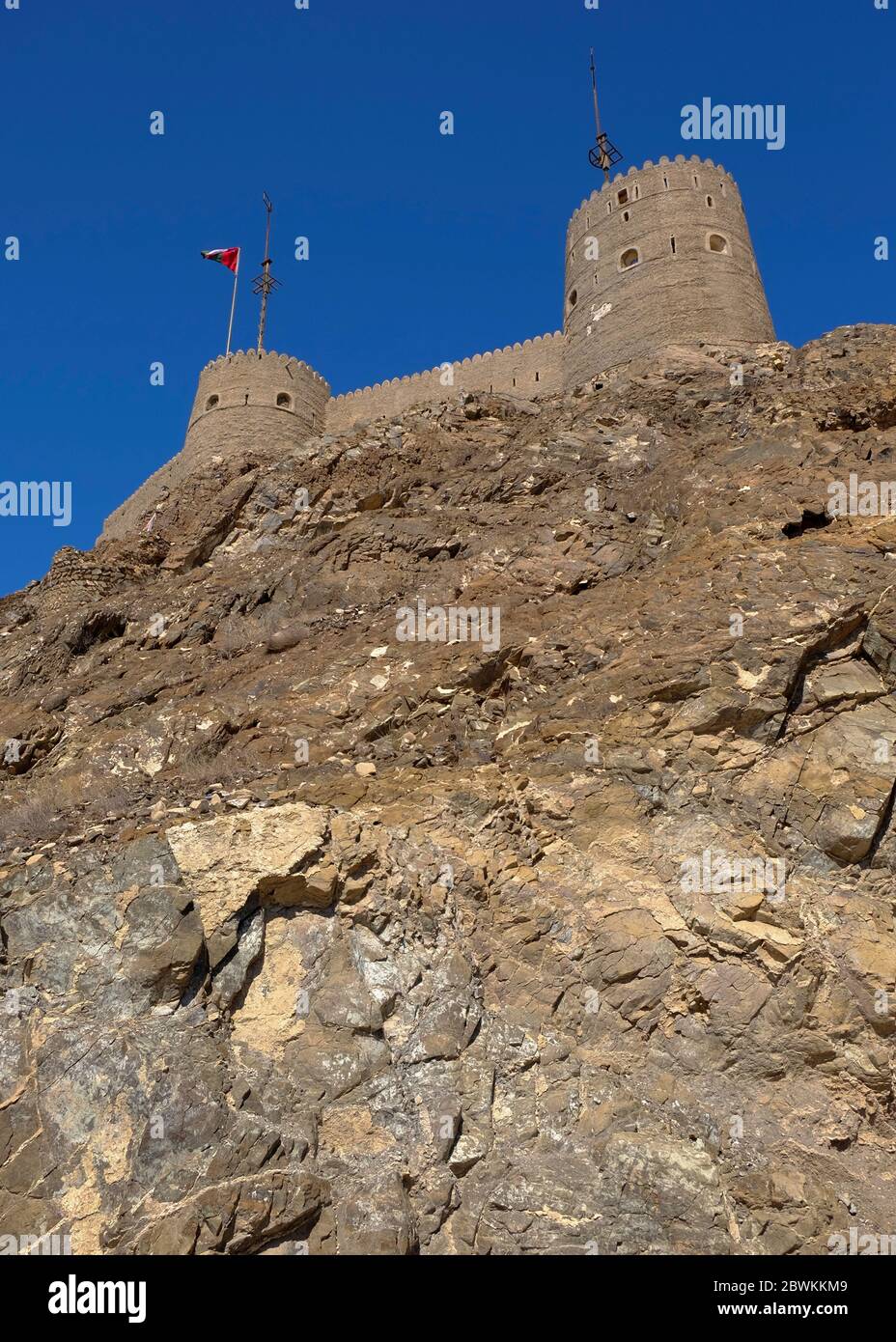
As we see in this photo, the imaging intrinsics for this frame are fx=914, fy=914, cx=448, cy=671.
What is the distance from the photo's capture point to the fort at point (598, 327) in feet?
65.8

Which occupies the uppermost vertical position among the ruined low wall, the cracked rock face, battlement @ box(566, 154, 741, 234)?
battlement @ box(566, 154, 741, 234)

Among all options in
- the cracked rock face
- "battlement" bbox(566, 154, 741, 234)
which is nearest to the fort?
"battlement" bbox(566, 154, 741, 234)

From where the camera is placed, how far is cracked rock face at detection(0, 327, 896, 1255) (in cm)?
716

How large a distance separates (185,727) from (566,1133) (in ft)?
21.7

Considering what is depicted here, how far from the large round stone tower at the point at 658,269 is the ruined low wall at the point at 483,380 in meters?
0.70

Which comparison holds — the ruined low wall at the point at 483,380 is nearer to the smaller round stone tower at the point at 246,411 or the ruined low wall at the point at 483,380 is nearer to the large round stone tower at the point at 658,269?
the large round stone tower at the point at 658,269

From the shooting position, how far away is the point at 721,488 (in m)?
12.7

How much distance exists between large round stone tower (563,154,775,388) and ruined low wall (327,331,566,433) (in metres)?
0.70

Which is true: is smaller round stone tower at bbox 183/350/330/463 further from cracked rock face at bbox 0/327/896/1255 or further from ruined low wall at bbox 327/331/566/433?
cracked rock face at bbox 0/327/896/1255

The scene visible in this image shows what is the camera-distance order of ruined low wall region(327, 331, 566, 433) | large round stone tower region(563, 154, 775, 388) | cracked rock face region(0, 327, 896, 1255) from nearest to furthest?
cracked rock face region(0, 327, 896, 1255), large round stone tower region(563, 154, 775, 388), ruined low wall region(327, 331, 566, 433)

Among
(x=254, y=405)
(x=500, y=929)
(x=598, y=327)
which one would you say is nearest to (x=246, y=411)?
(x=254, y=405)

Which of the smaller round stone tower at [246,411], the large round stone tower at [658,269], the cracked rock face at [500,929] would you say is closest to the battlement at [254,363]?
the smaller round stone tower at [246,411]
